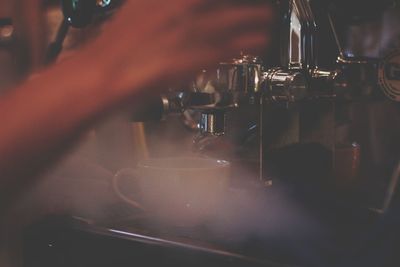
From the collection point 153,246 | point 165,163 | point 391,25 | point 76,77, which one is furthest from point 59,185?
point 391,25

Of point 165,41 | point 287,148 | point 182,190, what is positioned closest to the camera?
point 165,41

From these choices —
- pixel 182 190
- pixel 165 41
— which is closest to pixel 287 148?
pixel 182 190

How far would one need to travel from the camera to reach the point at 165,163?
0.82 metres

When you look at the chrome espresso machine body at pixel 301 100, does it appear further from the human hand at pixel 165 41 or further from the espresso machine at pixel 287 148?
the human hand at pixel 165 41

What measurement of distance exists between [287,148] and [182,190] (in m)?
0.23

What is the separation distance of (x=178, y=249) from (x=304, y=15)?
0.38m

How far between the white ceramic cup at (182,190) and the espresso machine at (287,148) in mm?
33

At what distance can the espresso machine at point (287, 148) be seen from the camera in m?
0.63

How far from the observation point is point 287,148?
89 centimetres

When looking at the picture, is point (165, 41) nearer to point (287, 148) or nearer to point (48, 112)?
point (48, 112)

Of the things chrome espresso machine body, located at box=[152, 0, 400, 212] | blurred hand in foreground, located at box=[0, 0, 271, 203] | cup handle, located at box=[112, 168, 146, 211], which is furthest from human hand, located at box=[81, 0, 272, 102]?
cup handle, located at box=[112, 168, 146, 211]

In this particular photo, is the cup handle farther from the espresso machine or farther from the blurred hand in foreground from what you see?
the blurred hand in foreground

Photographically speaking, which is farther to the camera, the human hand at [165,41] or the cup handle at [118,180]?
the cup handle at [118,180]

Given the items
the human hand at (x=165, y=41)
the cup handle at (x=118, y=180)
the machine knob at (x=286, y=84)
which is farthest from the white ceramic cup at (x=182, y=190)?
the human hand at (x=165, y=41)
